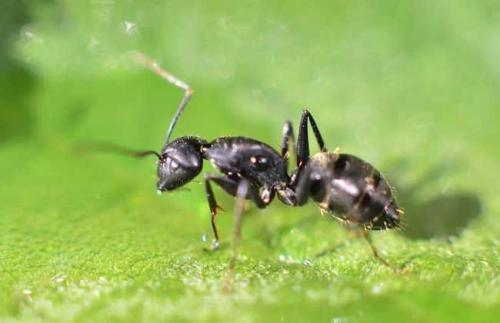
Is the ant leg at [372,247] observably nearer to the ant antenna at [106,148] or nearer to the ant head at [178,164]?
the ant head at [178,164]

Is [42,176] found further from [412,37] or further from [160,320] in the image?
[412,37]

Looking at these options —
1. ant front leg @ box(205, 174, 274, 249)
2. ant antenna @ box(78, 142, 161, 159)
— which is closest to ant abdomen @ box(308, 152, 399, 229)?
ant front leg @ box(205, 174, 274, 249)

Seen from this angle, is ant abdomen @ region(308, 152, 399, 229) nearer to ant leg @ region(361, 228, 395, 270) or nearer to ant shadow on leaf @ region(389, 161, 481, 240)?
ant leg @ region(361, 228, 395, 270)

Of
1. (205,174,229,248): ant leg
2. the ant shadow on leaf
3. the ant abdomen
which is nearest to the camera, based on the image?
the ant abdomen


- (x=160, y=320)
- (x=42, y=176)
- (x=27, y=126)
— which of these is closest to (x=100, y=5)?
(x=27, y=126)

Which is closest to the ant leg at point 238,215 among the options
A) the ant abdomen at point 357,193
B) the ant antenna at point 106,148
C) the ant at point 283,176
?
the ant at point 283,176
